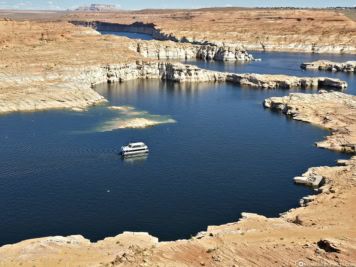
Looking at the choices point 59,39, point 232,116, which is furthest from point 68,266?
point 59,39

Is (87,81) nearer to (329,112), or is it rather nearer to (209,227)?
(329,112)

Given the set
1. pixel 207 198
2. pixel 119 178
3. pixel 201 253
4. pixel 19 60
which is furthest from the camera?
pixel 19 60

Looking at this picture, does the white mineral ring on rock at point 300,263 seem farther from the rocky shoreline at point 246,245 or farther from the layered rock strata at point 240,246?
the rocky shoreline at point 246,245

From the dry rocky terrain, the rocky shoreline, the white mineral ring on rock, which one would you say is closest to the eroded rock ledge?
the dry rocky terrain

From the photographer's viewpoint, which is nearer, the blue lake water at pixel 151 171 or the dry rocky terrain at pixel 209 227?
the dry rocky terrain at pixel 209 227

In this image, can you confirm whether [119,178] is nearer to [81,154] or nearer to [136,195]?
[136,195]

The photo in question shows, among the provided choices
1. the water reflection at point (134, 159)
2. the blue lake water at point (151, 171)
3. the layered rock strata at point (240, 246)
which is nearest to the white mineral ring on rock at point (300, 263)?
the layered rock strata at point (240, 246)
